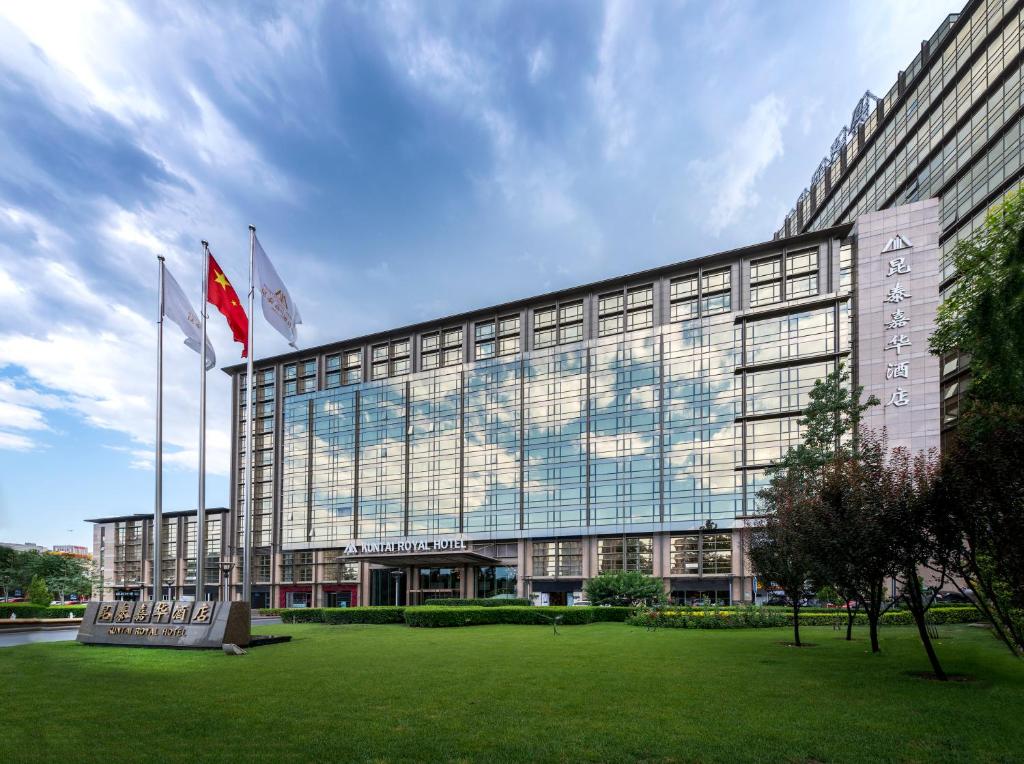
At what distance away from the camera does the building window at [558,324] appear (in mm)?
71750

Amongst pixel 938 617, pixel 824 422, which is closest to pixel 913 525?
pixel 938 617

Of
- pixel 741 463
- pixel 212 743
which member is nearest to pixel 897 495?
pixel 212 743

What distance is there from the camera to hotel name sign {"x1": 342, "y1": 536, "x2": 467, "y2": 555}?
64.5m

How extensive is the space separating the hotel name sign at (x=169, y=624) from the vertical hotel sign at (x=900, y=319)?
4714cm

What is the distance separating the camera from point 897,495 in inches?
659

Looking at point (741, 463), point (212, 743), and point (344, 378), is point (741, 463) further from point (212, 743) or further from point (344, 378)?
point (212, 743)

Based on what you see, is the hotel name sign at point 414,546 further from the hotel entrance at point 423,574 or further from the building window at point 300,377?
the building window at point 300,377

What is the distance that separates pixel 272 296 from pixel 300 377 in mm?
62060

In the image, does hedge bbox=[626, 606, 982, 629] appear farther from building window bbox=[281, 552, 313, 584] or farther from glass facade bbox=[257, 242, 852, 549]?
building window bbox=[281, 552, 313, 584]

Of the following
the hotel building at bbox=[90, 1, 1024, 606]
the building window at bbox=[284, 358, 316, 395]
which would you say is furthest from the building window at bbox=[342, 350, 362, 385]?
the building window at bbox=[284, 358, 316, 395]

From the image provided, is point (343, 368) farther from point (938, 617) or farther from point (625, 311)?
point (938, 617)

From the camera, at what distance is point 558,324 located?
72.4 metres

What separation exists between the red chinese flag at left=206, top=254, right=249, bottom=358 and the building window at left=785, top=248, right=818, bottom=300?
48.1 meters

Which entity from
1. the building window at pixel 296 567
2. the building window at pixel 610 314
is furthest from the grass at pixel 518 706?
the building window at pixel 296 567
